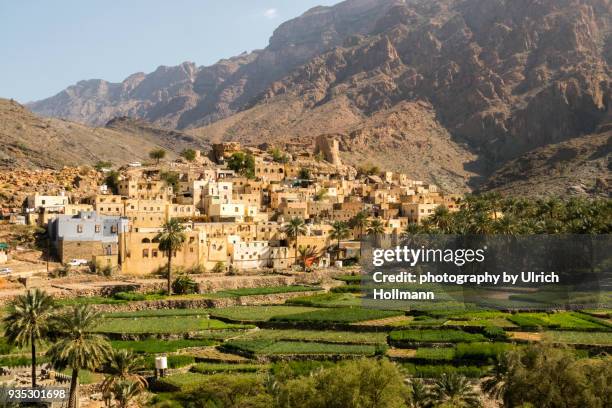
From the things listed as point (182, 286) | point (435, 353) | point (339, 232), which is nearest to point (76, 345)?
point (435, 353)

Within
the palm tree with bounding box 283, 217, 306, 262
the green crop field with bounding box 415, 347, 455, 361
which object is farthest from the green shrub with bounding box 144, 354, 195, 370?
the palm tree with bounding box 283, 217, 306, 262

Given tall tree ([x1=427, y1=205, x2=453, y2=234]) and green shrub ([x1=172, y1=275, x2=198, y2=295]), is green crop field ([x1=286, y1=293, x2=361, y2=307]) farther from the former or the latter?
tall tree ([x1=427, y1=205, x2=453, y2=234])

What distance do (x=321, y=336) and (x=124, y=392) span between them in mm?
17129

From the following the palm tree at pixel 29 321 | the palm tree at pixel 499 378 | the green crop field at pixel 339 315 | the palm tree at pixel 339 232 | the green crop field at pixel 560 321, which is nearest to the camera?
the palm tree at pixel 499 378

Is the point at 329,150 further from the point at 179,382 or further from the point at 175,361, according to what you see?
the point at 179,382

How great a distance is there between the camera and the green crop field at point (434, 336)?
4488 cm

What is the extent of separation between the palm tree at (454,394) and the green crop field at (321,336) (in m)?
12.7

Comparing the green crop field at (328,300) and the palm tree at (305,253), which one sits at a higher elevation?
the palm tree at (305,253)

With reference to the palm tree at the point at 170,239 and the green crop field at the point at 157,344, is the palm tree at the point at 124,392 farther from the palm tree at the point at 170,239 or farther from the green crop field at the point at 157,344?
the palm tree at the point at 170,239

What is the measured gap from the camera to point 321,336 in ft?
155

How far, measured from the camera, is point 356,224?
263 feet

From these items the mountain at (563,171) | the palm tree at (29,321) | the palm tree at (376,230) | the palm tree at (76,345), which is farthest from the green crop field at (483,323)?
the mountain at (563,171)

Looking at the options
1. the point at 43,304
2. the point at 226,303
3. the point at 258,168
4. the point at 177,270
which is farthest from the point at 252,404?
the point at 258,168

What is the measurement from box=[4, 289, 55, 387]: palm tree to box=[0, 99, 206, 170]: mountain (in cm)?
7927
